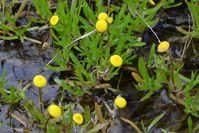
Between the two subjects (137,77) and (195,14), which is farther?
(195,14)

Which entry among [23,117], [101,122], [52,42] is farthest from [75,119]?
[52,42]

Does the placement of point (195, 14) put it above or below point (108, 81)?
above

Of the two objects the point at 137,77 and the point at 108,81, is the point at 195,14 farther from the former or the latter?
the point at 108,81

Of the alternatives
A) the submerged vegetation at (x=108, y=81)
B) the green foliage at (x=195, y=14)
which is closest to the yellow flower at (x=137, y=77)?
the submerged vegetation at (x=108, y=81)

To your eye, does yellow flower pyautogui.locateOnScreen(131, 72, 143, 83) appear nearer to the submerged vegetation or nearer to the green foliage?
the submerged vegetation

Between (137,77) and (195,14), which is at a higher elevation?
(195,14)

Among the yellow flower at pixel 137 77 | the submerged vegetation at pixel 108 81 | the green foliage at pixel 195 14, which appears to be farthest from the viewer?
the green foliage at pixel 195 14

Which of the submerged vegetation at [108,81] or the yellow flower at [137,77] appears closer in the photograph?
the submerged vegetation at [108,81]

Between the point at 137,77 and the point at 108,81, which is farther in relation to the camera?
the point at 108,81

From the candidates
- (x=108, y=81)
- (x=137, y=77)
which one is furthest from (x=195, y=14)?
(x=108, y=81)

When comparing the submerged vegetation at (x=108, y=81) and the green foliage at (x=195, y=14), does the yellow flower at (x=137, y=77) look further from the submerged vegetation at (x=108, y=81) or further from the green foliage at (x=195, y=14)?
the green foliage at (x=195, y=14)
